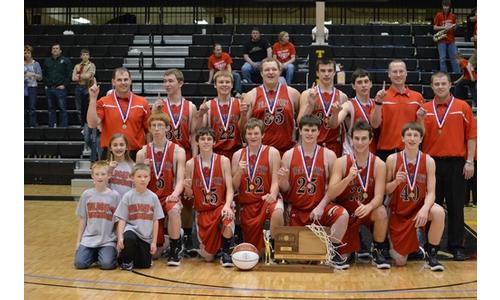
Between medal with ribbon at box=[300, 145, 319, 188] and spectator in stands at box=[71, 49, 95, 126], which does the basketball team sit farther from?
spectator in stands at box=[71, 49, 95, 126]

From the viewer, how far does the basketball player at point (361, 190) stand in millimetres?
6188

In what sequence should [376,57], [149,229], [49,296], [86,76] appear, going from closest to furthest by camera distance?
[49,296] → [149,229] → [86,76] → [376,57]

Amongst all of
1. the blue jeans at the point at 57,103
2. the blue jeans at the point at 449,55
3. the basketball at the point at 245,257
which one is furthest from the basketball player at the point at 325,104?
the blue jeans at the point at 449,55

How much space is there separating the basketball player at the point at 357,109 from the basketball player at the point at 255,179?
2.31ft

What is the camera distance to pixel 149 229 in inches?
243

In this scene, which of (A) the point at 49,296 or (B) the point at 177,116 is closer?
(A) the point at 49,296

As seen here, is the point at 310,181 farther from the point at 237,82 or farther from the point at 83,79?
the point at 83,79

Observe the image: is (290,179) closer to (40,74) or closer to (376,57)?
(40,74)

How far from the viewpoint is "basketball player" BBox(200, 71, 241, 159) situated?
681 centimetres

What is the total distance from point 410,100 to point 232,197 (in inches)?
75.7

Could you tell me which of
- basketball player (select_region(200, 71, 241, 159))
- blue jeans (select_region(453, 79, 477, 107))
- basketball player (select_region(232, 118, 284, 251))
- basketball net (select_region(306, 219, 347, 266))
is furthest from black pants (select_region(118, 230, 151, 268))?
blue jeans (select_region(453, 79, 477, 107))

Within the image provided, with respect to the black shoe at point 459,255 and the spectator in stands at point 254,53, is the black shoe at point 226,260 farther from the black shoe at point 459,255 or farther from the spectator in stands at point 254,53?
the spectator in stands at point 254,53

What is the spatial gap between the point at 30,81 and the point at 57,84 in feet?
1.60

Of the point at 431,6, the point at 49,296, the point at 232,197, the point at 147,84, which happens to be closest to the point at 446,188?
the point at 232,197
